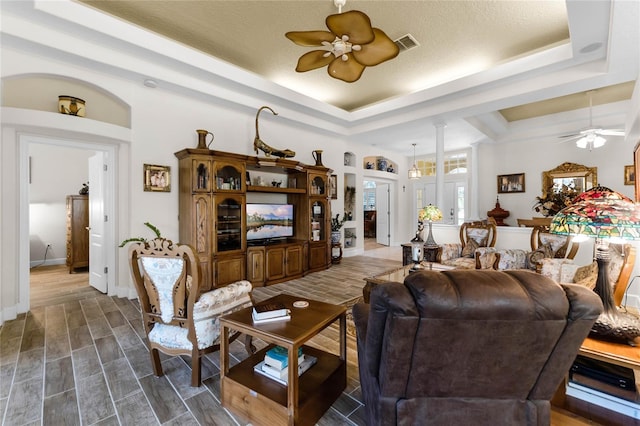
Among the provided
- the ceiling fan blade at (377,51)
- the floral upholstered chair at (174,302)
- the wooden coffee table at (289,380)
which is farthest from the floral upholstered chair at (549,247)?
the floral upholstered chair at (174,302)

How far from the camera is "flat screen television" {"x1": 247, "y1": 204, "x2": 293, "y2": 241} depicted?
4.68 meters

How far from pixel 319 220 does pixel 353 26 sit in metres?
3.72

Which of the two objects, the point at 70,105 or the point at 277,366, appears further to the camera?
the point at 70,105

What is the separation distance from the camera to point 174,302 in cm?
192

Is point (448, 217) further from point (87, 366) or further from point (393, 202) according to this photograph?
point (87, 366)

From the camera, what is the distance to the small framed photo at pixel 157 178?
3.85 meters

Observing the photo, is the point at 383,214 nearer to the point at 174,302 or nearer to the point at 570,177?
the point at 570,177

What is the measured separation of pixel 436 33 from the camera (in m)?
3.54

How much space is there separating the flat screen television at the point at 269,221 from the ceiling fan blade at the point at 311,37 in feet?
8.69

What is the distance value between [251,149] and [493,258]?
4.35 m

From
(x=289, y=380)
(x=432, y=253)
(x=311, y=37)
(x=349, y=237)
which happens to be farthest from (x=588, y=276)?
(x=349, y=237)

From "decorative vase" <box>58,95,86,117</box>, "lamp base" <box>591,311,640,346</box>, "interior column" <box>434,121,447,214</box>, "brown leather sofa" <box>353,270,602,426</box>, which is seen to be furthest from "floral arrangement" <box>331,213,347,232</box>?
"brown leather sofa" <box>353,270,602,426</box>

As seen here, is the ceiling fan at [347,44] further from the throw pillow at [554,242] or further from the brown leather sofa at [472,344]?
the throw pillow at [554,242]

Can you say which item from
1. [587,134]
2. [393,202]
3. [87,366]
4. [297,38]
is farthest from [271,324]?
[393,202]
